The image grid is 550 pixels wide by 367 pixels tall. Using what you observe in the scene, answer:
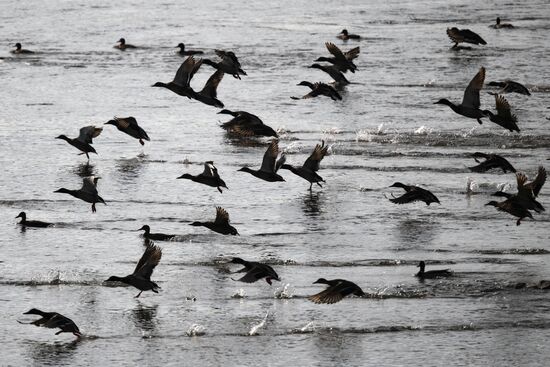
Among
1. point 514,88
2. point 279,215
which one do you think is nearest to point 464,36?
point 514,88

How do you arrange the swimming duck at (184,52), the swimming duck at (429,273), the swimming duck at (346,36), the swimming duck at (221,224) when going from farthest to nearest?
the swimming duck at (346,36) → the swimming duck at (184,52) → the swimming duck at (221,224) → the swimming duck at (429,273)

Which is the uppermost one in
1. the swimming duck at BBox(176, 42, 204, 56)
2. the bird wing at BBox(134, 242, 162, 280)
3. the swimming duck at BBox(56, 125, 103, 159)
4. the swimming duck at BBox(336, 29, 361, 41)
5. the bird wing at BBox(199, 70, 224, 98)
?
the bird wing at BBox(199, 70, 224, 98)

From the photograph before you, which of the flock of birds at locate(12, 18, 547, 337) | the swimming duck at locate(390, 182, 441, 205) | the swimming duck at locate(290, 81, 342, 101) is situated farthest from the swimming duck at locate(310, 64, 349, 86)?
the swimming duck at locate(390, 182, 441, 205)

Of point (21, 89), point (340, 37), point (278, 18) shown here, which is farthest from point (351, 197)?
point (278, 18)

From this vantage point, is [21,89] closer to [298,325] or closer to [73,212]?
[73,212]

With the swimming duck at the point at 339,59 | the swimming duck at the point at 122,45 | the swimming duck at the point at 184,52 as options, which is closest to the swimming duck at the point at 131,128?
the swimming duck at the point at 339,59

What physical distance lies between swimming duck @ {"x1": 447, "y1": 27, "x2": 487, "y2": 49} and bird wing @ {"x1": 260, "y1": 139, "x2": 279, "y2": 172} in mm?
11971

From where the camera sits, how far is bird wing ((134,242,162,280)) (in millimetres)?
12133

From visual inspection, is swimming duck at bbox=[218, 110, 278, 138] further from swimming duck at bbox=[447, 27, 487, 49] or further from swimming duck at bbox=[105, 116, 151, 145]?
swimming duck at bbox=[447, 27, 487, 49]

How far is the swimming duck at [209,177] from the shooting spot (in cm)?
1570

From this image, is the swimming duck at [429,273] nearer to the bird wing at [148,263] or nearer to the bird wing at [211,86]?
the bird wing at [148,263]

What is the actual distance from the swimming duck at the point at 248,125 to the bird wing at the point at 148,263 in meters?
6.70

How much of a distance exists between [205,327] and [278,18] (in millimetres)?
23120

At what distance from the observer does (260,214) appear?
1543cm
